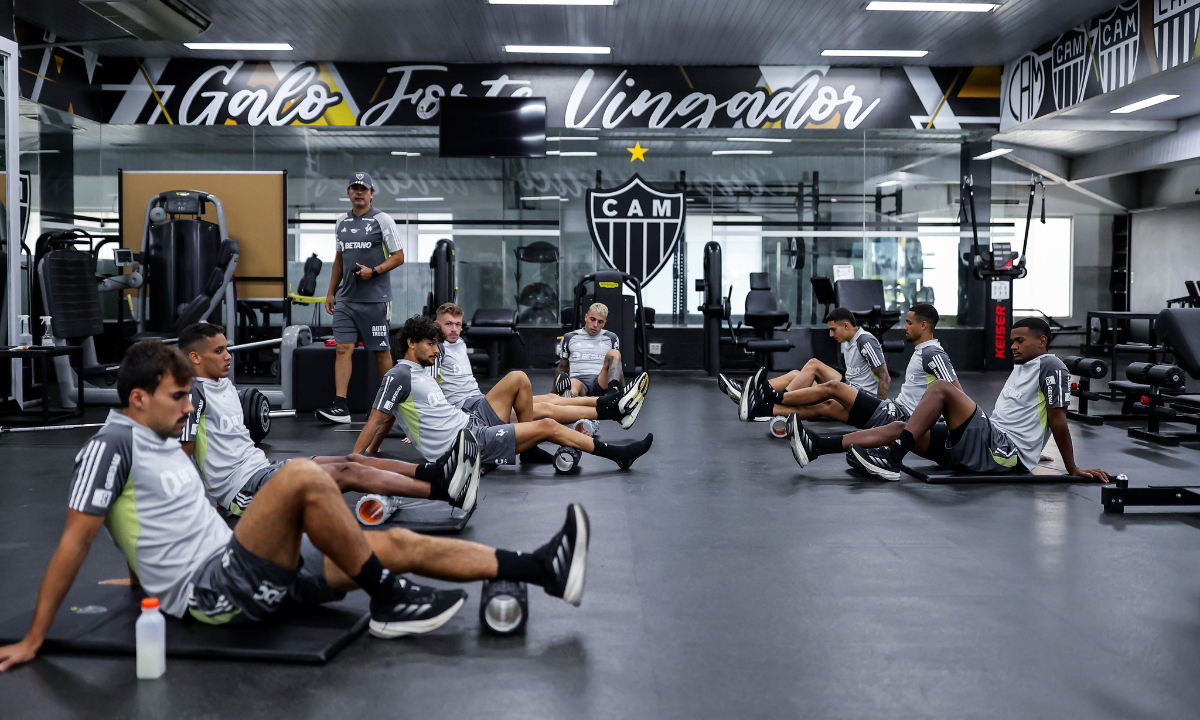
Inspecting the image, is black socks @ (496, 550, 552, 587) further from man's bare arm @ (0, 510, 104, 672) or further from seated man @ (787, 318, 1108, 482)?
seated man @ (787, 318, 1108, 482)

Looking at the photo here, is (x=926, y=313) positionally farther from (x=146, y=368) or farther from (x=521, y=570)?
(x=146, y=368)

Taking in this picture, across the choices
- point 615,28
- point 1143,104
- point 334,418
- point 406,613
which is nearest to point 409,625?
point 406,613

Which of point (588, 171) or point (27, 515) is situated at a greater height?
point (588, 171)

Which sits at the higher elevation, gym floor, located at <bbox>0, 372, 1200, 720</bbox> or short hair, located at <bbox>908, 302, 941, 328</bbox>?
short hair, located at <bbox>908, 302, 941, 328</bbox>

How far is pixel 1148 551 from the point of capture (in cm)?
321

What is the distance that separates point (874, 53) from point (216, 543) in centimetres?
952

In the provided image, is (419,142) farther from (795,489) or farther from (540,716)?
(540,716)

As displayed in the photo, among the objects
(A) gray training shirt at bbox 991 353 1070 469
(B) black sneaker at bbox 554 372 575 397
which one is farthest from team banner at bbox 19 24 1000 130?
(A) gray training shirt at bbox 991 353 1070 469

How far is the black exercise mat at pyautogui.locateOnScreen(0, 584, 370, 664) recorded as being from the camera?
2.12 m

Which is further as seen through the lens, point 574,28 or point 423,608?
point 574,28

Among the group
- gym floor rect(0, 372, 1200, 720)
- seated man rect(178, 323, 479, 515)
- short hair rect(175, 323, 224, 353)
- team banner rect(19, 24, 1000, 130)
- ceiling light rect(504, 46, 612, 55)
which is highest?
ceiling light rect(504, 46, 612, 55)

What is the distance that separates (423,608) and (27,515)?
7.90ft

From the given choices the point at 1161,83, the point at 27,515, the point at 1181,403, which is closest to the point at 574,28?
the point at 1161,83

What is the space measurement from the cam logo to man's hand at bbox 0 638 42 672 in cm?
884
